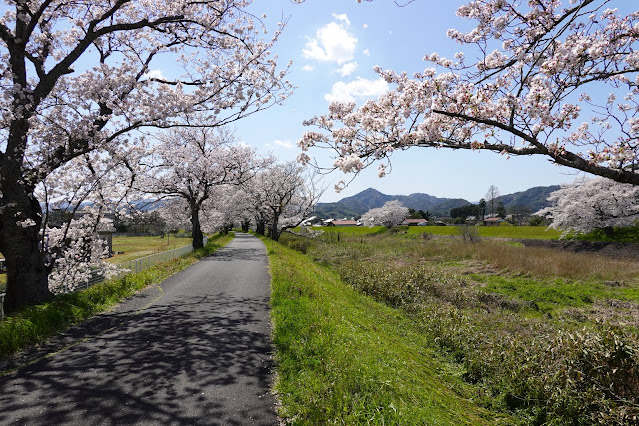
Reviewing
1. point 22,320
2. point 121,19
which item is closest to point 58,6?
point 121,19

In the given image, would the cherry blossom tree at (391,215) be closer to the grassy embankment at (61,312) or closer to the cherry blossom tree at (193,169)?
the cherry blossom tree at (193,169)

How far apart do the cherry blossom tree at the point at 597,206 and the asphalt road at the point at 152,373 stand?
3682 centimetres

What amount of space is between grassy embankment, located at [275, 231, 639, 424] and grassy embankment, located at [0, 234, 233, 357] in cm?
517

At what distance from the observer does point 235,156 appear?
29.9 m

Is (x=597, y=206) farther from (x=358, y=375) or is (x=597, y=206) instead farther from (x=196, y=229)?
(x=358, y=375)

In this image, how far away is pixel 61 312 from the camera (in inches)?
310

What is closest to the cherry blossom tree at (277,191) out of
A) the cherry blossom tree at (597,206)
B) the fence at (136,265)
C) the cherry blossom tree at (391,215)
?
the fence at (136,265)

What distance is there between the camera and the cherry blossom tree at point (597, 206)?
30.9 m

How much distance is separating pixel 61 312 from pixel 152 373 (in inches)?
168

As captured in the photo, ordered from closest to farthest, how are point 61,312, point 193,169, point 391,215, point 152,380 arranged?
point 152,380 < point 61,312 < point 193,169 < point 391,215

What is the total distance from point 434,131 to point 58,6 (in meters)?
10.4

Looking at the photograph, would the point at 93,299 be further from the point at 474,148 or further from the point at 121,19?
the point at 474,148

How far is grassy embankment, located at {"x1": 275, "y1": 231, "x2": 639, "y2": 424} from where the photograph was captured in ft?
16.3

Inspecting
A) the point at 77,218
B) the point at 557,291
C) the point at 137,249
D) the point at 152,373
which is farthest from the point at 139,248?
the point at 557,291
